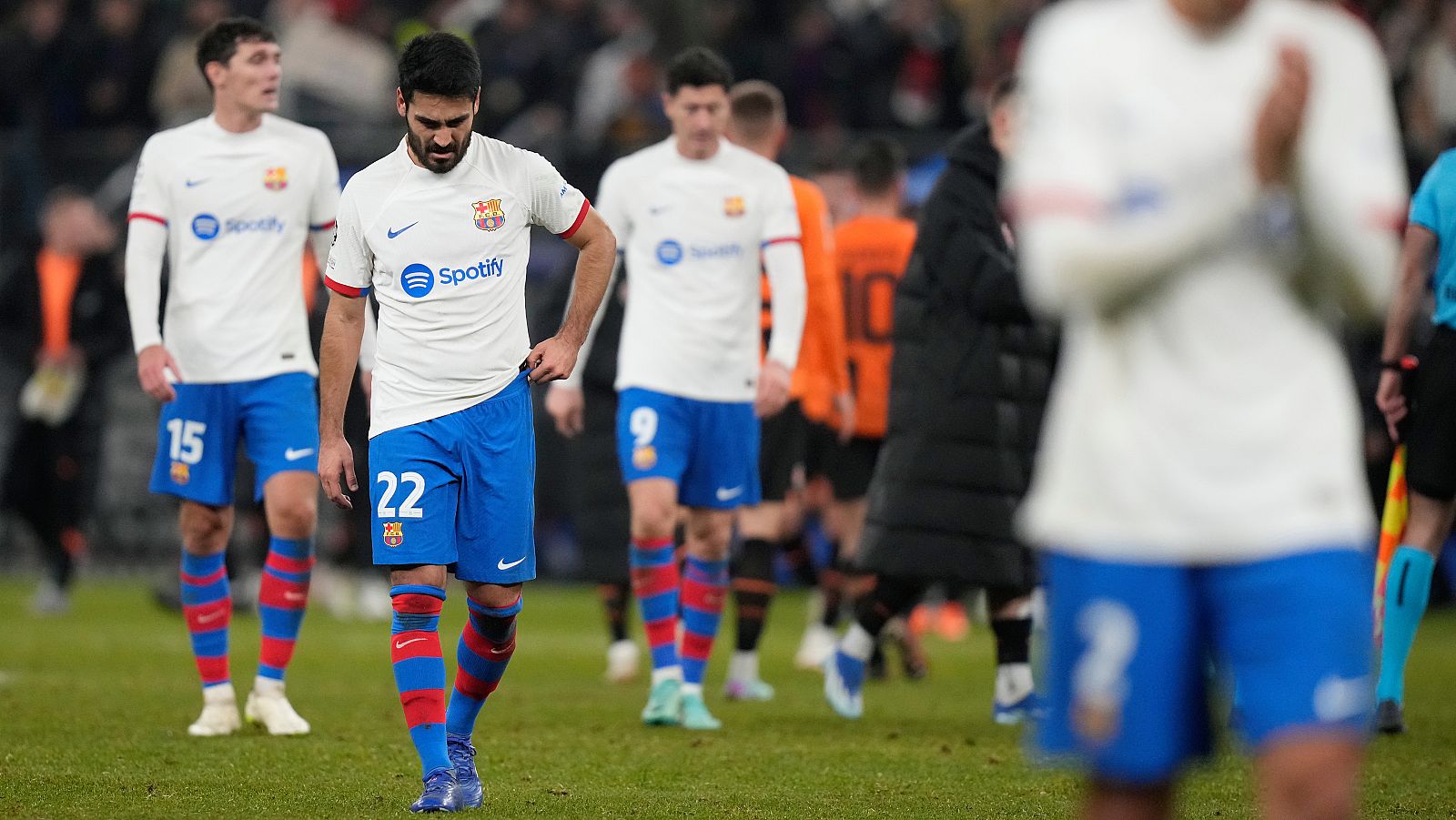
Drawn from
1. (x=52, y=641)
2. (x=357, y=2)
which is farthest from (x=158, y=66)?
(x=52, y=641)

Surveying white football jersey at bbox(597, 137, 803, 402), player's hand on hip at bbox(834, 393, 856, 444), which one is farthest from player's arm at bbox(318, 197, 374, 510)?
player's hand on hip at bbox(834, 393, 856, 444)

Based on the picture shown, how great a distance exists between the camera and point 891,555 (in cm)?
843

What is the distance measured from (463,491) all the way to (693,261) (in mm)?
2642

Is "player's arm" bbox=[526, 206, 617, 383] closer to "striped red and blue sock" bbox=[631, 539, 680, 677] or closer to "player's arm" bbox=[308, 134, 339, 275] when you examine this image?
"player's arm" bbox=[308, 134, 339, 275]

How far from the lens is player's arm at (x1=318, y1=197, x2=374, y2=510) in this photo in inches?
251

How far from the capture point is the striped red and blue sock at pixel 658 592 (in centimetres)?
Answer: 896

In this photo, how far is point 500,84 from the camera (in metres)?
18.3

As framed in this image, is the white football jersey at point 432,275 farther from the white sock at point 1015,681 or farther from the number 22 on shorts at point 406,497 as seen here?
the white sock at point 1015,681

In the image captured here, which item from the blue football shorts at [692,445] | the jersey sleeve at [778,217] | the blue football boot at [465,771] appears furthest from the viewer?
the jersey sleeve at [778,217]

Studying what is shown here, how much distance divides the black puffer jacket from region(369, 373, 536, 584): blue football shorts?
238cm

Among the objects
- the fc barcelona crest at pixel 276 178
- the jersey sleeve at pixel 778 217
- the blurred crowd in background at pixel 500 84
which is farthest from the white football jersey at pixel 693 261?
the blurred crowd in background at pixel 500 84

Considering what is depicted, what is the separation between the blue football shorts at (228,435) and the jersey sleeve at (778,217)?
2.05 metres

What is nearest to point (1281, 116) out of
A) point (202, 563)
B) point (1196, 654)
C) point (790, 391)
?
point (1196, 654)

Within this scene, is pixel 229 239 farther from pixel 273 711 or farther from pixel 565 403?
pixel 273 711
